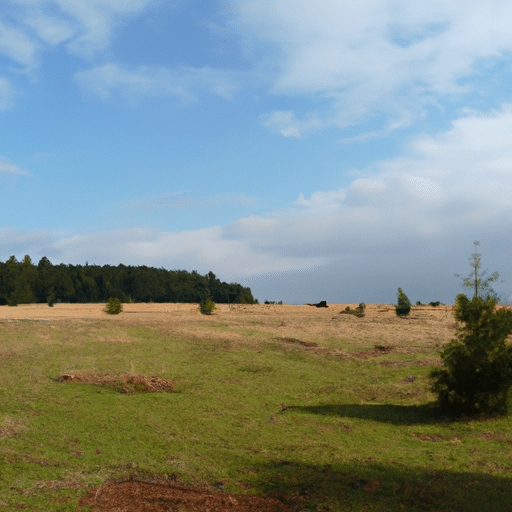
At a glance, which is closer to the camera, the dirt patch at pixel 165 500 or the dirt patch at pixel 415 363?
the dirt patch at pixel 165 500

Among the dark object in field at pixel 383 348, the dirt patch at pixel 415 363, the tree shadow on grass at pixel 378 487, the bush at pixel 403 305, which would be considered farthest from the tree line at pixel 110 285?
the tree shadow on grass at pixel 378 487

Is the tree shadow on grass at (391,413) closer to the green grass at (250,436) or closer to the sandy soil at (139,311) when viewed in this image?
the green grass at (250,436)

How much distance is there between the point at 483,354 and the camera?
1435cm

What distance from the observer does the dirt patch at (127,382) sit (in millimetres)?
15016

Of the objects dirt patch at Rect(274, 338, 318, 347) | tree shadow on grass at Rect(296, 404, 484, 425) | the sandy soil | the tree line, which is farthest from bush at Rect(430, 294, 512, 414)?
the tree line

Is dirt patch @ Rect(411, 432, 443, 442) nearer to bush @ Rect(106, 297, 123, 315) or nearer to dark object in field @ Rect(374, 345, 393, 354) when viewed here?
dark object in field @ Rect(374, 345, 393, 354)

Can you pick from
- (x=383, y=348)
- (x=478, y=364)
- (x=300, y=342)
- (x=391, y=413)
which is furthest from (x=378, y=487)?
(x=383, y=348)

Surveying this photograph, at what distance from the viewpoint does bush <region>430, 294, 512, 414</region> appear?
1399 centimetres

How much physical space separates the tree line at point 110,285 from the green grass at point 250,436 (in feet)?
236

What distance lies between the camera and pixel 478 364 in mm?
14234

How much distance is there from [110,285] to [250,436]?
9695 centimetres

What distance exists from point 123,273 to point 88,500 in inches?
4100

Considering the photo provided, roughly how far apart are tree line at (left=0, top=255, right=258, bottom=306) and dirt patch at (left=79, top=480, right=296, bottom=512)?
3242 inches

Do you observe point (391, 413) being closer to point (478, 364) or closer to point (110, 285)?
point (478, 364)
